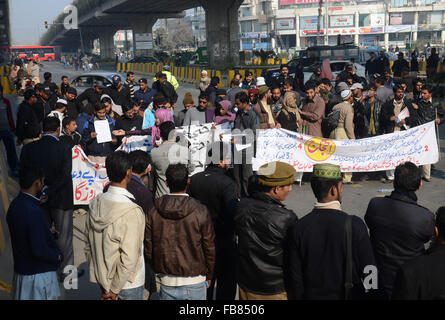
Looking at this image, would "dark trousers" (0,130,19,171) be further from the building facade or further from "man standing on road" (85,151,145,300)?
the building facade

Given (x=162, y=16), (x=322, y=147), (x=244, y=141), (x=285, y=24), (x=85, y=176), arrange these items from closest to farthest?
1. (x=244, y=141)
2. (x=85, y=176)
3. (x=322, y=147)
4. (x=162, y=16)
5. (x=285, y=24)

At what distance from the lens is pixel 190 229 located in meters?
4.02

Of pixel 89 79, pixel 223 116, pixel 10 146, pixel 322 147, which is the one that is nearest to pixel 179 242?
pixel 223 116

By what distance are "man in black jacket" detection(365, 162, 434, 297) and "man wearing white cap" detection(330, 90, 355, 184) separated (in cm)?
557

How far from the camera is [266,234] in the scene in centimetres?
379

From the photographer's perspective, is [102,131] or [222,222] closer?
[222,222]

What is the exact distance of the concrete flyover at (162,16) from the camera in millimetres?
41500

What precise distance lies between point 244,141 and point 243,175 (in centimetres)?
58

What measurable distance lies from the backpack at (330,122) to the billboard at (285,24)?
124m

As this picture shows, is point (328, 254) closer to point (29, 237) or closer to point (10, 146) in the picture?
point (29, 237)

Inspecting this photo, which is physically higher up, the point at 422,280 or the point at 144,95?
the point at 144,95

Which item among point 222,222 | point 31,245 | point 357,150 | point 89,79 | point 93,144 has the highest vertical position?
point 89,79

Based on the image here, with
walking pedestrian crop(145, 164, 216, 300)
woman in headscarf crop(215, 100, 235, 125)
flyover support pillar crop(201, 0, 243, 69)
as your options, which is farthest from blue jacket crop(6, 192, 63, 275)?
flyover support pillar crop(201, 0, 243, 69)

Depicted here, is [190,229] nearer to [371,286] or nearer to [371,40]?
[371,286]
